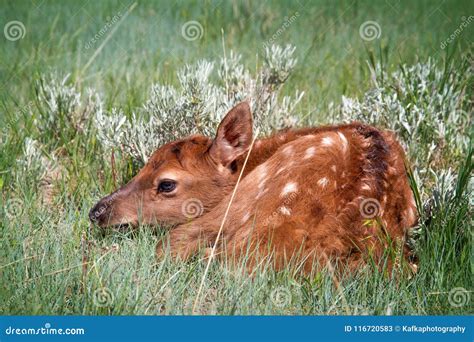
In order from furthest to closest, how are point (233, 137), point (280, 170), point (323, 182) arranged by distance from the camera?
point (233, 137), point (280, 170), point (323, 182)

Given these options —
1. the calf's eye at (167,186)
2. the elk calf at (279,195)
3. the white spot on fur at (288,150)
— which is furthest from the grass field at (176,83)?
the white spot on fur at (288,150)

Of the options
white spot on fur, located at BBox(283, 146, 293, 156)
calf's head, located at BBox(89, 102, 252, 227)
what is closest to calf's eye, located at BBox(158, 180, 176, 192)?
calf's head, located at BBox(89, 102, 252, 227)

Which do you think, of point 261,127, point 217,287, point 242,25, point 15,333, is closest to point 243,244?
point 217,287

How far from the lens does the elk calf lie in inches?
194

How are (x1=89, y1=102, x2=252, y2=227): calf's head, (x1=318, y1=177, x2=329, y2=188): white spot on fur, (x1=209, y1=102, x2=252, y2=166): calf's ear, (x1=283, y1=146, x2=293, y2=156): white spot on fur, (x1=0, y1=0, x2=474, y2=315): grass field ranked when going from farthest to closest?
(x1=89, y1=102, x2=252, y2=227): calf's head, (x1=209, y1=102, x2=252, y2=166): calf's ear, (x1=283, y1=146, x2=293, y2=156): white spot on fur, (x1=318, y1=177, x2=329, y2=188): white spot on fur, (x1=0, y1=0, x2=474, y2=315): grass field

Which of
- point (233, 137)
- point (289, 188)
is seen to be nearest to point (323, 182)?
point (289, 188)

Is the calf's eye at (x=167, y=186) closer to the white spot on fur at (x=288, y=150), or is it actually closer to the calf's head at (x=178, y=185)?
the calf's head at (x=178, y=185)

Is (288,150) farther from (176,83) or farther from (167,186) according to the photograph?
(176,83)

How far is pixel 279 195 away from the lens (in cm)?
509

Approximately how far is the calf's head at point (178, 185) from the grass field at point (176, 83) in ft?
0.48

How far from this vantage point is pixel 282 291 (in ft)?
16.1

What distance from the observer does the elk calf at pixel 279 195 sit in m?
4.93

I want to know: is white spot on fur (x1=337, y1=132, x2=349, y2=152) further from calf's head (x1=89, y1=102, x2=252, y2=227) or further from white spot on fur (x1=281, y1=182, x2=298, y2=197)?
calf's head (x1=89, y1=102, x2=252, y2=227)

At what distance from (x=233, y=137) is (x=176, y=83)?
225 cm
